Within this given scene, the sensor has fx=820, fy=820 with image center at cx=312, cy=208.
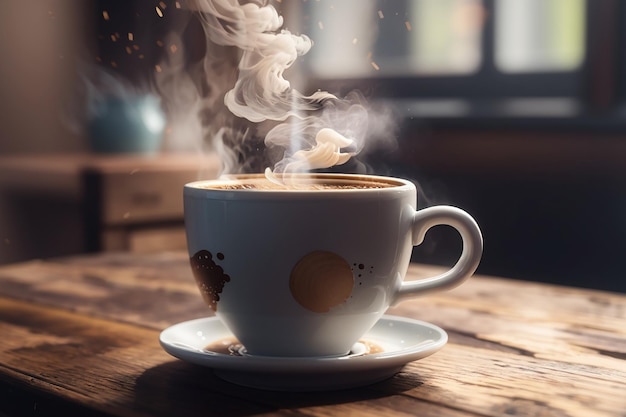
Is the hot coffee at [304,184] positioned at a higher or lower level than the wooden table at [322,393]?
higher

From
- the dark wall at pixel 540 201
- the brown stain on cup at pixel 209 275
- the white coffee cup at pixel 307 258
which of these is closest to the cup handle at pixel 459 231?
the white coffee cup at pixel 307 258

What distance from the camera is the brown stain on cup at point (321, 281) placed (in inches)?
Answer: 21.8

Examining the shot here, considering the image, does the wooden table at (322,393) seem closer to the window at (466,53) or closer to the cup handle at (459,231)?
the cup handle at (459,231)

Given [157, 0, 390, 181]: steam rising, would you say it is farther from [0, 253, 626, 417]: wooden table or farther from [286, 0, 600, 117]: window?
[286, 0, 600, 117]: window

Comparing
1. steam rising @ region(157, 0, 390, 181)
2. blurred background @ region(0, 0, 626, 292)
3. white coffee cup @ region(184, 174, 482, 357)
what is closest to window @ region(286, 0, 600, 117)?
blurred background @ region(0, 0, 626, 292)

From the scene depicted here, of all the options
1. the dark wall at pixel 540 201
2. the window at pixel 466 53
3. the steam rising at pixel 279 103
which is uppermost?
the window at pixel 466 53

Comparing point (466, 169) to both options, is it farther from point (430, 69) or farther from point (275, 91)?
point (275, 91)

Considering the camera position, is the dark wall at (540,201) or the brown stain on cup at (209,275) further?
the dark wall at (540,201)

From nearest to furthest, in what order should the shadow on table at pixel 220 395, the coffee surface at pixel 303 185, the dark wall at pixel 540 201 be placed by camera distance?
1. the shadow on table at pixel 220 395
2. the coffee surface at pixel 303 185
3. the dark wall at pixel 540 201

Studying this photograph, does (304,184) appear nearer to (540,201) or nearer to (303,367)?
(303,367)

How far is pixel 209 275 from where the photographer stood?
23.2 inches

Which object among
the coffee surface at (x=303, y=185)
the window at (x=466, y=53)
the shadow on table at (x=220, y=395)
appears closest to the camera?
the shadow on table at (x=220, y=395)

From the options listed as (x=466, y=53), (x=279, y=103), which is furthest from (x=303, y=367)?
(x=466, y=53)

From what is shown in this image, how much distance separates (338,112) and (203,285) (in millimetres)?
238
